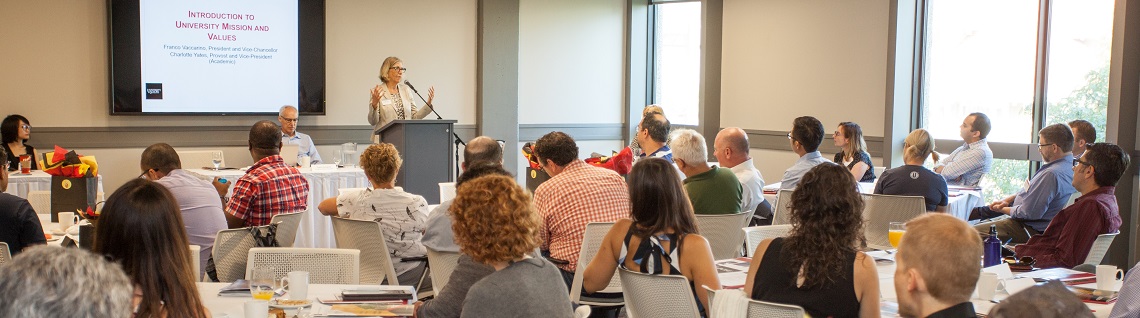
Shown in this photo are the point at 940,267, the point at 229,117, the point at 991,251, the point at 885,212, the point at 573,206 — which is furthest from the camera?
the point at 229,117

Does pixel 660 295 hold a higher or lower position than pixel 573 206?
lower

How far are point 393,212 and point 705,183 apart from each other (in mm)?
1625

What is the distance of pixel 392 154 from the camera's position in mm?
4777

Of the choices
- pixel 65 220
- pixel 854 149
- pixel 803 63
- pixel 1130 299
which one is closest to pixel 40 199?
pixel 65 220

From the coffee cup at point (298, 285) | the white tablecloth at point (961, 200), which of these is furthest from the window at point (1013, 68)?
the coffee cup at point (298, 285)

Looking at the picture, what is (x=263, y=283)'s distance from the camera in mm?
3072

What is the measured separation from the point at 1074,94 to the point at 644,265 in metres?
5.94

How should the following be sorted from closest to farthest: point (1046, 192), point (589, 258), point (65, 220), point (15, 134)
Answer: point (589, 258)
point (65, 220)
point (1046, 192)
point (15, 134)

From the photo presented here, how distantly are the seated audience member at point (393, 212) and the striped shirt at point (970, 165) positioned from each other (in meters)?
4.70

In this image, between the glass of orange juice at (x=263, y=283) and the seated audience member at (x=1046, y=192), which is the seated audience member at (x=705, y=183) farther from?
the glass of orange juice at (x=263, y=283)

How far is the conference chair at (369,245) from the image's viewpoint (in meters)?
4.59

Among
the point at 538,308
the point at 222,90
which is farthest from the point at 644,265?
the point at 222,90

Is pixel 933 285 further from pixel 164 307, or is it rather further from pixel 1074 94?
pixel 1074 94

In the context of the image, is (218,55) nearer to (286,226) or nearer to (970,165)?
(286,226)
